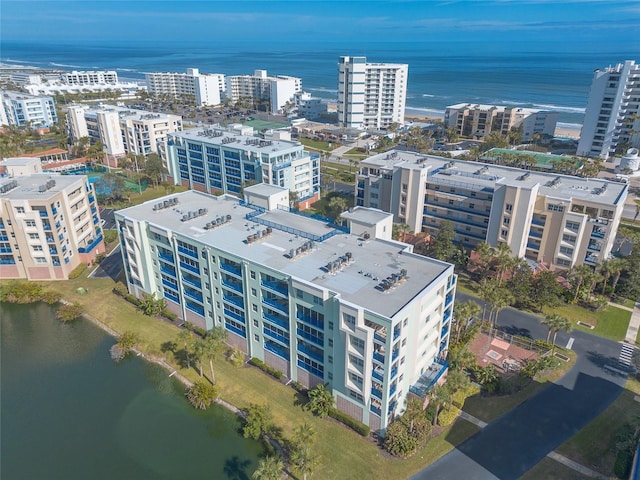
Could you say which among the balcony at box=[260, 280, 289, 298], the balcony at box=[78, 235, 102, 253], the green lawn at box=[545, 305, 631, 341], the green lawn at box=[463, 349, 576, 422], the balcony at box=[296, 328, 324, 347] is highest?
the balcony at box=[260, 280, 289, 298]

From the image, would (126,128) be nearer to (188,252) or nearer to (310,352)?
(188,252)

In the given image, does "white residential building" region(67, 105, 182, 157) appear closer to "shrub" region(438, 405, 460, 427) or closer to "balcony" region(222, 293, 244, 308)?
"balcony" region(222, 293, 244, 308)

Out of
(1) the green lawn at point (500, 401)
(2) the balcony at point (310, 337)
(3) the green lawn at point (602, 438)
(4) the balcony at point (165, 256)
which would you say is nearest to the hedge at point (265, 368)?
(2) the balcony at point (310, 337)

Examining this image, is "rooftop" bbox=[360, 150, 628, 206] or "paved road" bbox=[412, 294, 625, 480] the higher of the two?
"rooftop" bbox=[360, 150, 628, 206]

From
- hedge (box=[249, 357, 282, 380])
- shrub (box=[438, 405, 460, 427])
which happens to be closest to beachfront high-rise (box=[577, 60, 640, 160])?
shrub (box=[438, 405, 460, 427])

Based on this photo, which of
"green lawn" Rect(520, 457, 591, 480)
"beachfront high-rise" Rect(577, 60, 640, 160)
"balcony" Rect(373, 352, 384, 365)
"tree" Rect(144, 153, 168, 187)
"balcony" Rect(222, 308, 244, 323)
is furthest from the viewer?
"beachfront high-rise" Rect(577, 60, 640, 160)
